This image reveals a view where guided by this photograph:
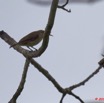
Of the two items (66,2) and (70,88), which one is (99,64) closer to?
(70,88)

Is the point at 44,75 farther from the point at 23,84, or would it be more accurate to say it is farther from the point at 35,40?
the point at 35,40

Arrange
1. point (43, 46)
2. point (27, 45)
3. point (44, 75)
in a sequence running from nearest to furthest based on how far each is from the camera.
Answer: point (43, 46) < point (44, 75) < point (27, 45)

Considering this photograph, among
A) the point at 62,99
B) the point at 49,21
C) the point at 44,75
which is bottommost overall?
the point at 62,99

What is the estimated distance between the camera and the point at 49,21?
4.97ft

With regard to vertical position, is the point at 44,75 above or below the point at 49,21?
below

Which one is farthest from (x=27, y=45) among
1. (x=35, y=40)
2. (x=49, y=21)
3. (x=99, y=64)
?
(x=49, y=21)

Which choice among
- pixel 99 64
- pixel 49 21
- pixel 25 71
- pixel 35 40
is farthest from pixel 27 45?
pixel 49 21

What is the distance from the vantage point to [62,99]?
1.80 metres

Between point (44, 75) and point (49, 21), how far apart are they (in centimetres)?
32

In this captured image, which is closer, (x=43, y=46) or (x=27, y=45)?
(x=43, y=46)

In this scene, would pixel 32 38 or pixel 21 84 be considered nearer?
pixel 21 84

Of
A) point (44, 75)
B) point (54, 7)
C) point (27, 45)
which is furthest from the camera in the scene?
point (27, 45)

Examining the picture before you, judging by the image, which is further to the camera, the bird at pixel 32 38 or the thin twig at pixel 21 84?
the bird at pixel 32 38

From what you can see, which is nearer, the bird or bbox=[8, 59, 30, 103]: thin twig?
bbox=[8, 59, 30, 103]: thin twig
